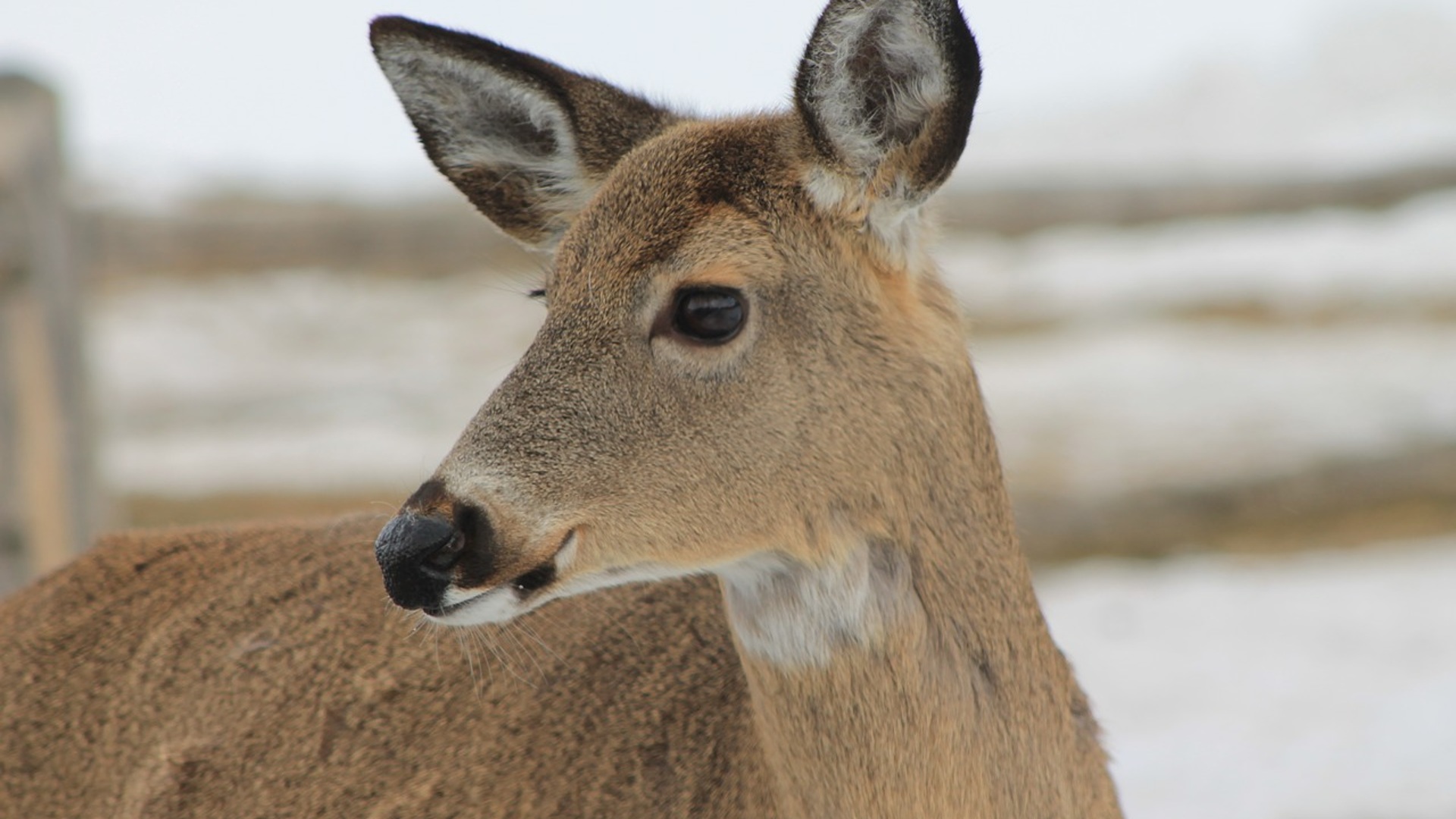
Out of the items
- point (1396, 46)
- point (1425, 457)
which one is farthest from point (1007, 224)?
point (1396, 46)

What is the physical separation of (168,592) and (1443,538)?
6.80 m

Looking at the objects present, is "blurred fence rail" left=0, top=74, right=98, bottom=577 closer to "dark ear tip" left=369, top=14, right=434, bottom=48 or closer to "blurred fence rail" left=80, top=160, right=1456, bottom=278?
"blurred fence rail" left=80, top=160, right=1456, bottom=278

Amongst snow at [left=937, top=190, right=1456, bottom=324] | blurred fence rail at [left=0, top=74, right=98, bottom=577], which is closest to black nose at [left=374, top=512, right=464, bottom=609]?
blurred fence rail at [left=0, top=74, right=98, bottom=577]

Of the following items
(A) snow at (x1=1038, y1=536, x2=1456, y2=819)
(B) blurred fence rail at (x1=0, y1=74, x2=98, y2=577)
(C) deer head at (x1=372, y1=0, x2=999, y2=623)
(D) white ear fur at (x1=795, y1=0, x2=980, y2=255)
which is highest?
(D) white ear fur at (x1=795, y1=0, x2=980, y2=255)

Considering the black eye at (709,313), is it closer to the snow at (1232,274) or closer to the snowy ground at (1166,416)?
the snowy ground at (1166,416)

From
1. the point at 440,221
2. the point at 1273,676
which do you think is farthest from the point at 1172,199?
the point at 440,221

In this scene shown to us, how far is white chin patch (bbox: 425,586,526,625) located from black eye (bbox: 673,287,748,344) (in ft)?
1.83

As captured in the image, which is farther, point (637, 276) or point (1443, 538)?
point (1443, 538)

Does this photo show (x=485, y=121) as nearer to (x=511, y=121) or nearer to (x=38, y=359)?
(x=511, y=121)

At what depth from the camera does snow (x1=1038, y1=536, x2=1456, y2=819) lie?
575 centimetres

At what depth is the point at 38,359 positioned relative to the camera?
23.6 ft

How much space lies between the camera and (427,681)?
11.5ft

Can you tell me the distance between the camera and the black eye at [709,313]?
286 cm

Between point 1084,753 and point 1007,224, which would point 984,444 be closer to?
point 1084,753
